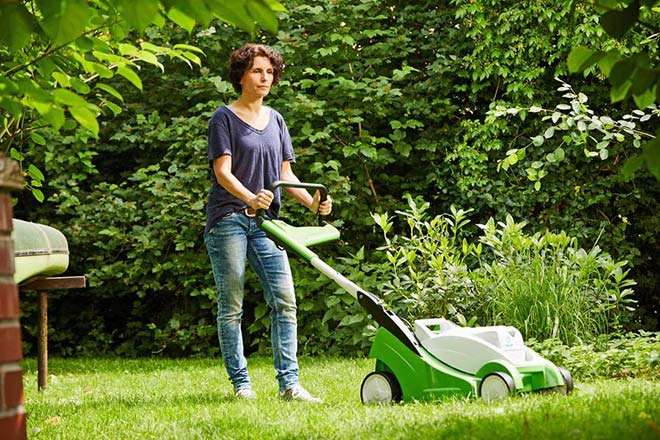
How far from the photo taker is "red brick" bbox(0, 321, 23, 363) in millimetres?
1834

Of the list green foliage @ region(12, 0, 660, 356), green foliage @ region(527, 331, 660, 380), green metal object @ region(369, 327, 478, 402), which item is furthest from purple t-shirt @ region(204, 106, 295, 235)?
green foliage @ region(12, 0, 660, 356)

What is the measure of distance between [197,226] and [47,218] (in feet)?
5.22

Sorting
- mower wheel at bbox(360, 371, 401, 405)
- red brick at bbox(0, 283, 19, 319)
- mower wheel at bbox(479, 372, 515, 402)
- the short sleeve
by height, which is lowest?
mower wheel at bbox(360, 371, 401, 405)

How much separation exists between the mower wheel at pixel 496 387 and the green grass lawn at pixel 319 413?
0.07 m

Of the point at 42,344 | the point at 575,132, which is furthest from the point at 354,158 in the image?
the point at 42,344

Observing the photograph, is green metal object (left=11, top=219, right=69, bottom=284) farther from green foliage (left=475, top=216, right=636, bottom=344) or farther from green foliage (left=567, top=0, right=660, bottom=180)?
green foliage (left=567, top=0, right=660, bottom=180)

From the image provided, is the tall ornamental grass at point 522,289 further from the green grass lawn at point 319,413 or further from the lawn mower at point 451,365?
the lawn mower at point 451,365

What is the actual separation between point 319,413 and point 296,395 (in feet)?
2.27

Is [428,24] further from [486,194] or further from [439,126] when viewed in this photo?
[486,194]

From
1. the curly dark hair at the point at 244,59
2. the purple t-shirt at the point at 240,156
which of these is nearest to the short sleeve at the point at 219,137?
the purple t-shirt at the point at 240,156

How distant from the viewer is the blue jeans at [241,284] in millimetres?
4625

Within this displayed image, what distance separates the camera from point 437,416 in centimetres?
341

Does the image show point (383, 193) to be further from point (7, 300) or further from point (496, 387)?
point (7, 300)

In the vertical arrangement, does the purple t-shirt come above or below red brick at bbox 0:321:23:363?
above
